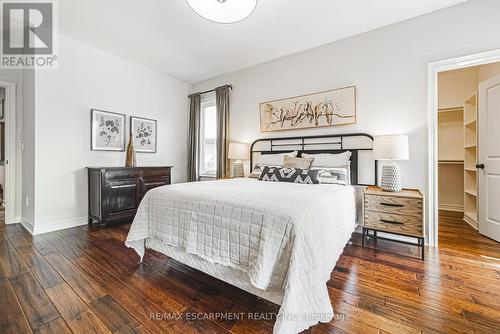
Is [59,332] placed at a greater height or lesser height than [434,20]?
lesser

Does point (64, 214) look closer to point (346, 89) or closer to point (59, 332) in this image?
point (59, 332)

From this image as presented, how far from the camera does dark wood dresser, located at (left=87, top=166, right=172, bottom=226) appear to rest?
10.1ft

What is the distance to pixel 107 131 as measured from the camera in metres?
3.55

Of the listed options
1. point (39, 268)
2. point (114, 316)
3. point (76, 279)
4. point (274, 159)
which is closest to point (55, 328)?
point (114, 316)

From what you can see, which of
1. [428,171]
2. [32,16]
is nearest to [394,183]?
[428,171]

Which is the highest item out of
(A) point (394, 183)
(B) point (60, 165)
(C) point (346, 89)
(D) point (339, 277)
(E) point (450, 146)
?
(C) point (346, 89)

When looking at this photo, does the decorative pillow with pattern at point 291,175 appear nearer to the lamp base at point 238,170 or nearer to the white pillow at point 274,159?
the white pillow at point 274,159

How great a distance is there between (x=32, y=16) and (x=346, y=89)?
4110mm

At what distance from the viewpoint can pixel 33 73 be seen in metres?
2.89

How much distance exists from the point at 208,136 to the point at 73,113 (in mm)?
2313

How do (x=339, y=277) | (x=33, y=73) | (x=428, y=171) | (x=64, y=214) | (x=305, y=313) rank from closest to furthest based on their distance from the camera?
(x=305, y=313) → (x=339, y=277) → (x=428, y=171) → (x=33, y=73) → (x=64, y=214)

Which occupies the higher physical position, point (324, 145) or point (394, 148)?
point (324, 145)

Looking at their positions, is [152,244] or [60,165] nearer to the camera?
[152,244]

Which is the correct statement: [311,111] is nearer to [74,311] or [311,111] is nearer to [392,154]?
[392,154]
